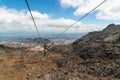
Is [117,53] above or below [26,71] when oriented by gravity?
above

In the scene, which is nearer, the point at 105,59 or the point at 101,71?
the point at 101,71

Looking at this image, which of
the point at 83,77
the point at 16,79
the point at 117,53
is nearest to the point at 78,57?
the point at 117,53

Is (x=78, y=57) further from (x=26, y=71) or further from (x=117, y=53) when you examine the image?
(x=26, y=71)

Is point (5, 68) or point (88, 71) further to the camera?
point (5, 68)

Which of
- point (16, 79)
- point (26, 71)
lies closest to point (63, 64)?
point (26, 71)

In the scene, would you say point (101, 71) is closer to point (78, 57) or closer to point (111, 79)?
point (111, 79)

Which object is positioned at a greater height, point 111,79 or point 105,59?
point 105,59

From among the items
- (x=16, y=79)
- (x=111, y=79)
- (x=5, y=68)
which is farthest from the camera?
(x=5, y=68)

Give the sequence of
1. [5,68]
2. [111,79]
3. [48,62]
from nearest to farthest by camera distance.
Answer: [111,79] < [5,68] < [48,62]

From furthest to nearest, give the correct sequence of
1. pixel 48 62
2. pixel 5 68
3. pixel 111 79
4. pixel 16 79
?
1. pixel 48 62
2. pixel 5 68
3. pixel 16 79
4. pixel 111 79
